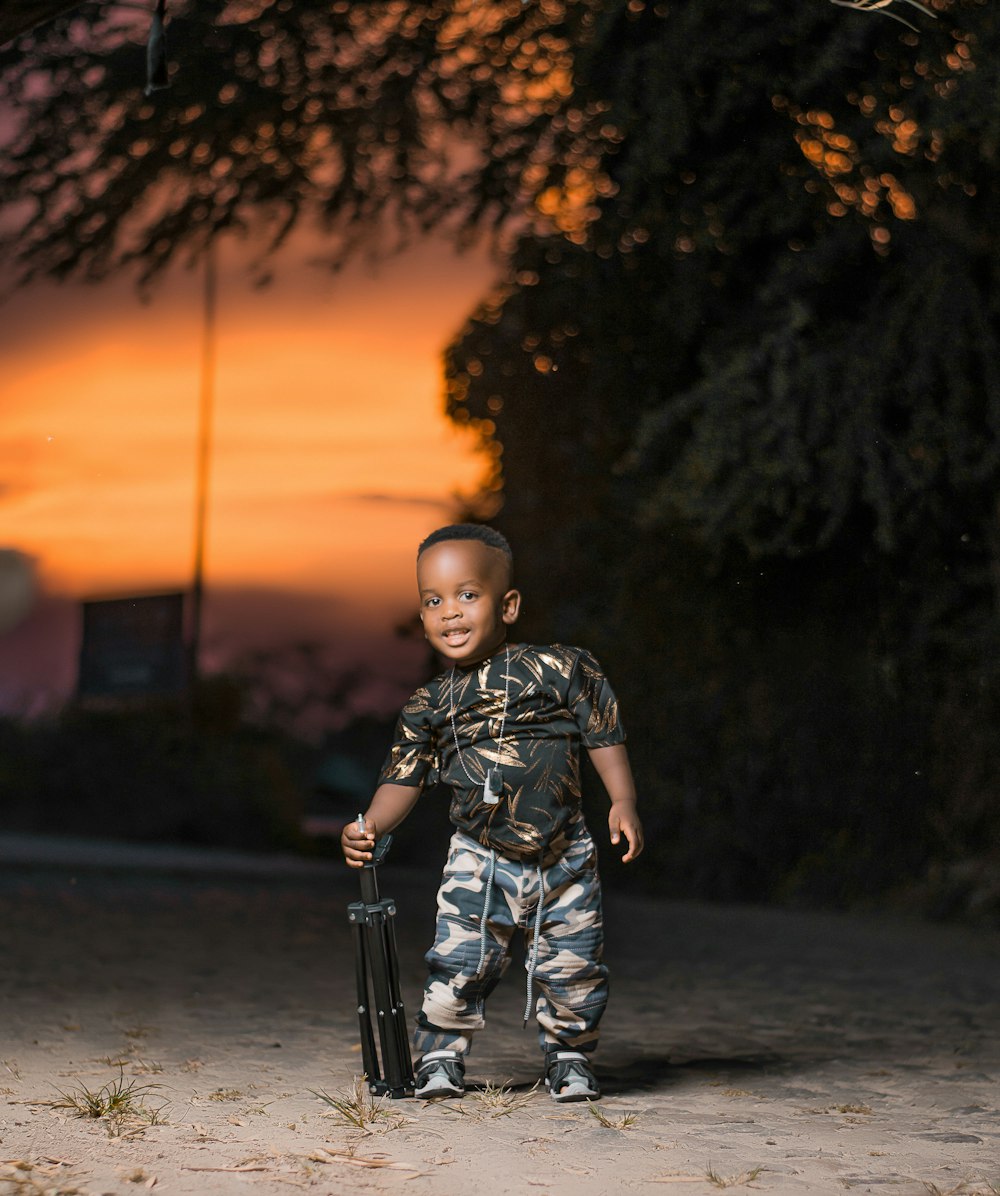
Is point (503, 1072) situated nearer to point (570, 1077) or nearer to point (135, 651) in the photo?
point (570, 1077)

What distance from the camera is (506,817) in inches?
181

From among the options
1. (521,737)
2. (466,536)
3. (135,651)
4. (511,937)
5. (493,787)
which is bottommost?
(511,937)

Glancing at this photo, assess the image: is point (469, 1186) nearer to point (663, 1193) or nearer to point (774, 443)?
point (663, 1193)

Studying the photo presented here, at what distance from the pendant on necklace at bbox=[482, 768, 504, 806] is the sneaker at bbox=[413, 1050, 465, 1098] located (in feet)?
2.38

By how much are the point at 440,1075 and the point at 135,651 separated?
1957 cm

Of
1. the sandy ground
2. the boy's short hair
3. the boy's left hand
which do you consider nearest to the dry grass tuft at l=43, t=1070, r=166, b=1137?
the sandy ground

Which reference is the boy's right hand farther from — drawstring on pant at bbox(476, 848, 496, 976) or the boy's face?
the boy's face

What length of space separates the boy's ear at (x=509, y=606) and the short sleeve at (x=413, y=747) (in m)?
0.32

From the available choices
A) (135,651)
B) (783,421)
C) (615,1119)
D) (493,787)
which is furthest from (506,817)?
(135,651)

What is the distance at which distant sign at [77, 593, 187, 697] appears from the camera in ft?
76.2

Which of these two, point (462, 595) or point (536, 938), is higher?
point (462, 595)

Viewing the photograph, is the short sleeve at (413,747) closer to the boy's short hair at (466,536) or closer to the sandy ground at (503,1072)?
the boy's short hair at (466,536)

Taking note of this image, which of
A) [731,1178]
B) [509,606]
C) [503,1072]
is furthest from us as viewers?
[503,1072]

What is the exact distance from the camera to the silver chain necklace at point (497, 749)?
15.0ft
